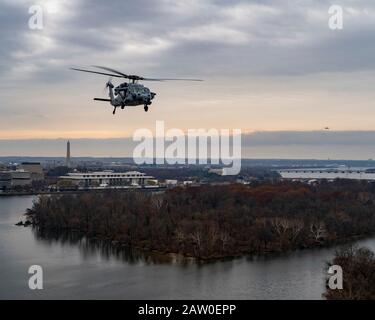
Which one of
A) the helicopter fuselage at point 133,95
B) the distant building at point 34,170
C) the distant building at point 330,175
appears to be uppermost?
the helicopter fuselage at point 133,95

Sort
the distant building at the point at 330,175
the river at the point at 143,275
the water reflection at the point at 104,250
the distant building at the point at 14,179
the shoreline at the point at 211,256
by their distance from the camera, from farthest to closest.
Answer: the distant building at the point at 330,175 < the distant building at the point at 14,179 < the shoreline at the point at 211,256 < the water reflection at the point at 104,250 < the river at the point at 143,275

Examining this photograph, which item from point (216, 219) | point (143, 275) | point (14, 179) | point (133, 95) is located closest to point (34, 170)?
point (14, 179)

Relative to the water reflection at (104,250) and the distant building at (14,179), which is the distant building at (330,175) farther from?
the water reflection at (104,250)

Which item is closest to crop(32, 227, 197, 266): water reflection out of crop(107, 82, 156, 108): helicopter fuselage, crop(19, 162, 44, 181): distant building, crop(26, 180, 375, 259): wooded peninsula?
crop(26, 180, 375, 259): wooded peninsula

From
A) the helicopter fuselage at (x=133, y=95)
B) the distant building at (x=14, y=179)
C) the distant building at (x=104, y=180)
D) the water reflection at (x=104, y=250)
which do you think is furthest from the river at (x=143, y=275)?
the distant building at (x=14, y=179)

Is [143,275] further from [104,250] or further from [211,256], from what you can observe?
[104,250]

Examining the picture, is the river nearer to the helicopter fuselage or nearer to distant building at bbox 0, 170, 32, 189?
the helicopter fuselage
